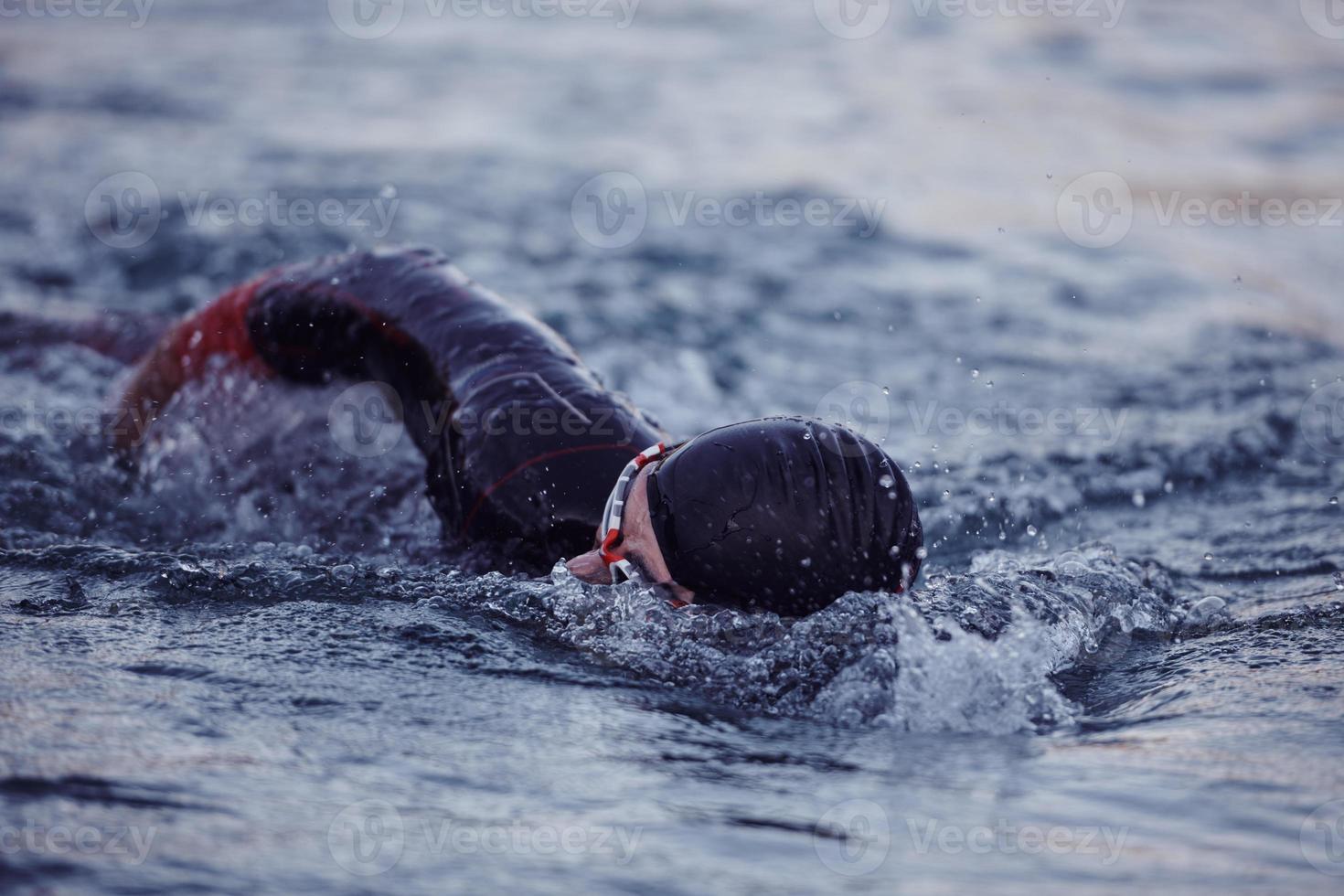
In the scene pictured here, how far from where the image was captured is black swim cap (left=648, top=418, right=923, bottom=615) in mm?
3174

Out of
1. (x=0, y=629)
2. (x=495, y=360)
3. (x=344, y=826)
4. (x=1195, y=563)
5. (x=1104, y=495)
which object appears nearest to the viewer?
(x=344, y=826)

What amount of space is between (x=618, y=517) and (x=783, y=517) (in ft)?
1.56

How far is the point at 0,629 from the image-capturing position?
343cm

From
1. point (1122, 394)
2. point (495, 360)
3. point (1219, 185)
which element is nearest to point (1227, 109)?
point (1219, 185)

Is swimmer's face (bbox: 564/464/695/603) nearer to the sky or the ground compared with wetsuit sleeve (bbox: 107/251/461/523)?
nearer to the ground

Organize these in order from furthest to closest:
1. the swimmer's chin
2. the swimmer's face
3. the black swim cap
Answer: the swimmer's chin, the swimmer's face, the black swim cap

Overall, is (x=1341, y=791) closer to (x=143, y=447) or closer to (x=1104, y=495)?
(x=1104, y=495)

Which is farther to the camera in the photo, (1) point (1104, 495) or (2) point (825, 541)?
(1) point (1104, 495)

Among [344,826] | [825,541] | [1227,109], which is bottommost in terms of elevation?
[344,826]

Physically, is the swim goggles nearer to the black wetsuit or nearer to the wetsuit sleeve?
the black wetsuit

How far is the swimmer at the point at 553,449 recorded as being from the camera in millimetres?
3197

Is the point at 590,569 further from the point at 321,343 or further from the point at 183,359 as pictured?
the point at 183,359

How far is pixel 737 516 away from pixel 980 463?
3232mm

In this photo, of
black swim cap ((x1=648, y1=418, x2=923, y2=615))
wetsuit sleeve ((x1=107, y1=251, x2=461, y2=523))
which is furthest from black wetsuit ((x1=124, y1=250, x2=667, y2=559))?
black swim cap ((x1=648, y1=418, x2=923, y2=615))
